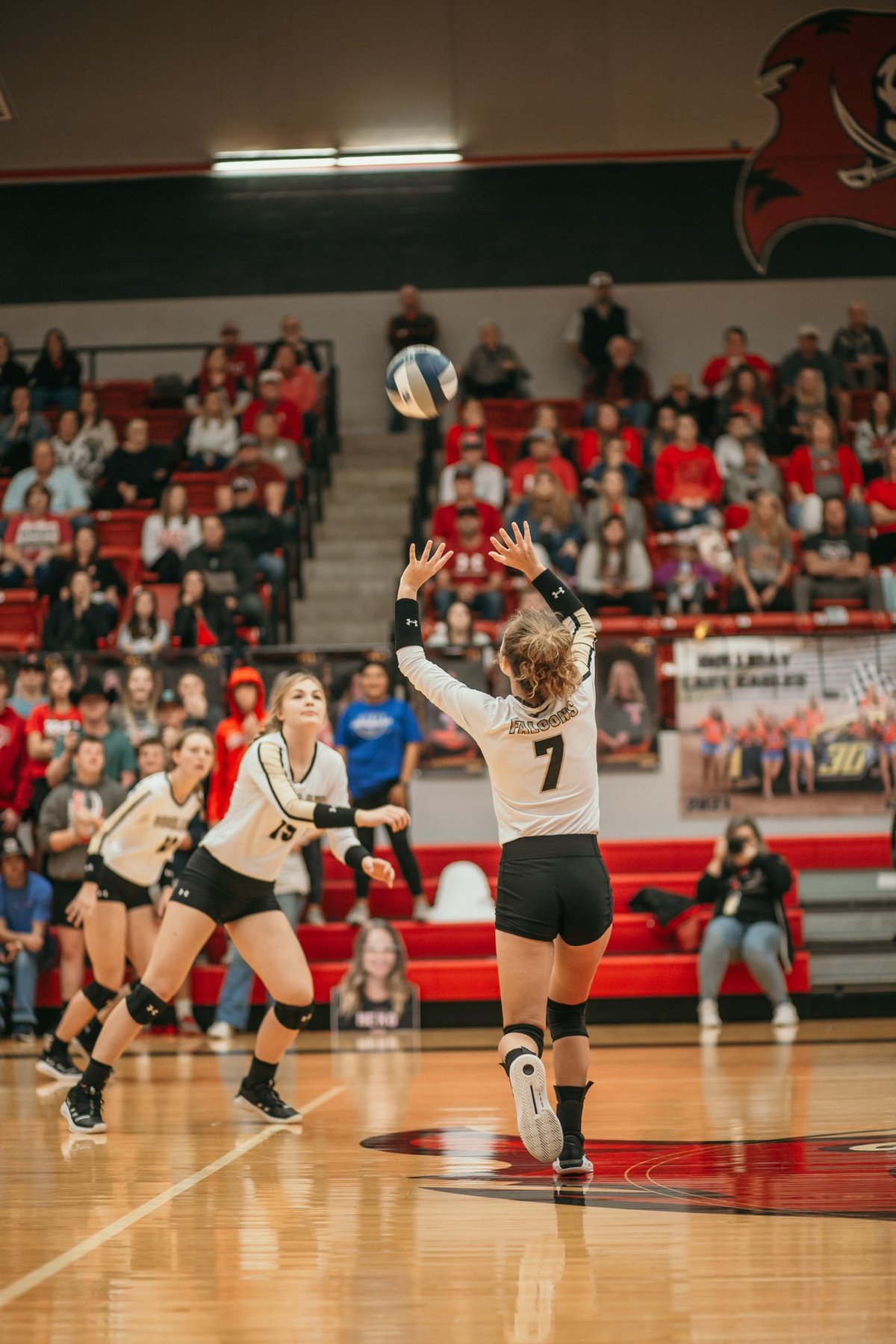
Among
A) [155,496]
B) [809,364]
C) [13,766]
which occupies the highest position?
[809,364]

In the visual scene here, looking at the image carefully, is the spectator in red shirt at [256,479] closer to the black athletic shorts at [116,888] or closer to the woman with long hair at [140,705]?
the woman with long hair at [140,705]

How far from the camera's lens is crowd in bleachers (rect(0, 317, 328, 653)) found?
497 inches

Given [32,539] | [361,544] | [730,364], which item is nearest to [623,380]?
[730,364]

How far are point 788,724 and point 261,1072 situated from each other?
19.5ft

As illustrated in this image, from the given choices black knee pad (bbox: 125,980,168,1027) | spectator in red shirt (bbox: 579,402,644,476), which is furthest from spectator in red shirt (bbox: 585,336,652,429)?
black knee pad (bbox: 125,980,168,1027)

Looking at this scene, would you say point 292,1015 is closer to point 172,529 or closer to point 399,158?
point 172,529

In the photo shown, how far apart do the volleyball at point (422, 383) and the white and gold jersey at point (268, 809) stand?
1.81 metres

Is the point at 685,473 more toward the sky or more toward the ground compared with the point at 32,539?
more toward the sky

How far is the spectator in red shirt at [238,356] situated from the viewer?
16.8 m

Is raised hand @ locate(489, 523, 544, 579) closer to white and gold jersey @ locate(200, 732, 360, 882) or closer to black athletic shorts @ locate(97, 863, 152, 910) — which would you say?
white and gold jersey @ locate(200, 732, 360, 882)

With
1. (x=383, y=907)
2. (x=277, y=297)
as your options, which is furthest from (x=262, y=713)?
(x=277, y=297)

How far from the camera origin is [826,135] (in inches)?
709

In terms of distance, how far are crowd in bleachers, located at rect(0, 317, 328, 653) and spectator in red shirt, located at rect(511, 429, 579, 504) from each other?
2.11 m

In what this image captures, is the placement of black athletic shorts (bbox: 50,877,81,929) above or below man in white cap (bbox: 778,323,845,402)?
below
